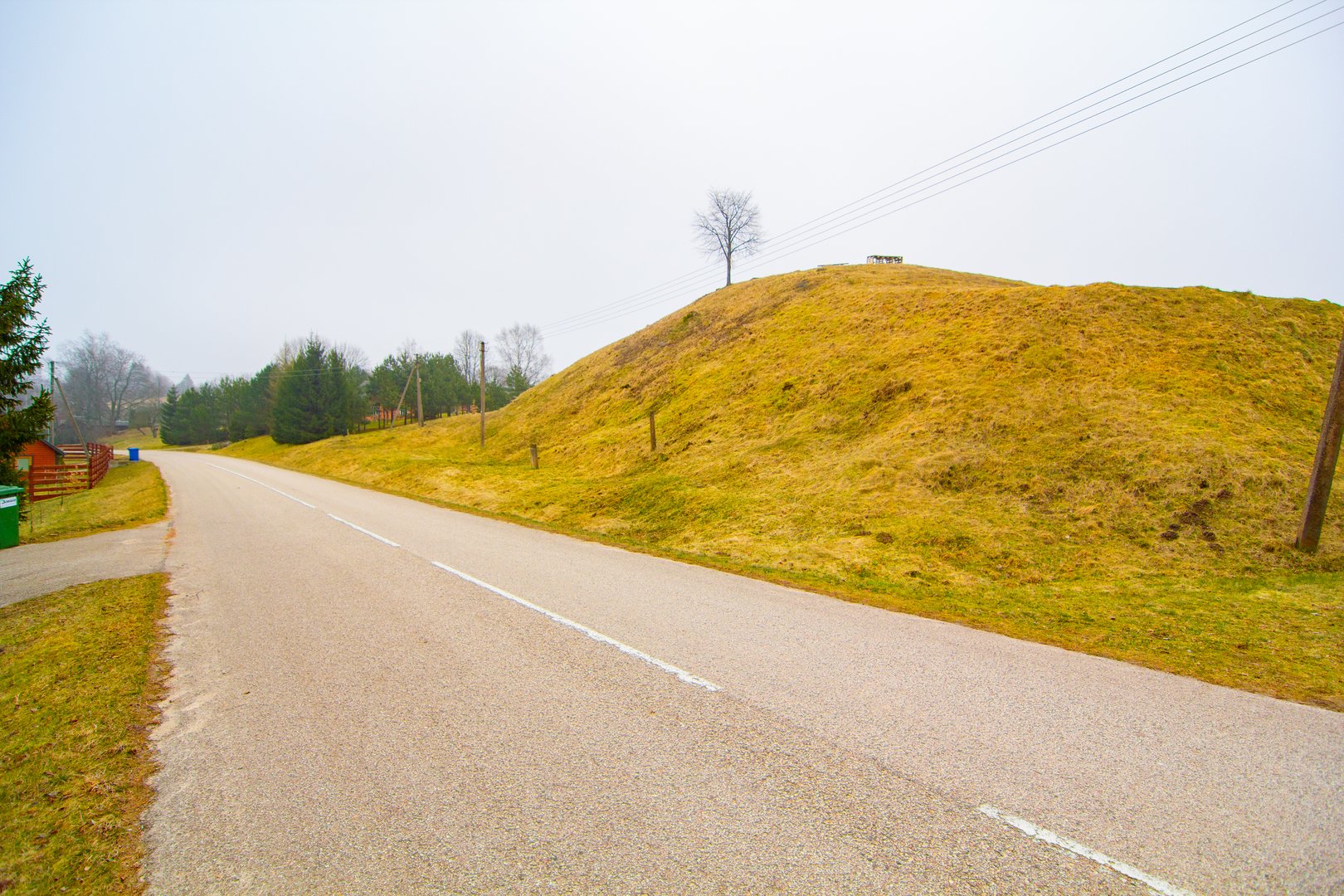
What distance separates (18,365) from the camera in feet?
42.3

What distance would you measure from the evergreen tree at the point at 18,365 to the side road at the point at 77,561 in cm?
244

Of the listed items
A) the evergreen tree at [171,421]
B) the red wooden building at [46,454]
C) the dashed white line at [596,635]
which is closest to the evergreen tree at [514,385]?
the red wooden building at [46,454]

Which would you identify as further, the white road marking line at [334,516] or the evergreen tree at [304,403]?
the evergreen tree at [304,403]

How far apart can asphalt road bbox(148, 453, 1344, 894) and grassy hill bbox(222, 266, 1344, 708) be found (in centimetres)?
226

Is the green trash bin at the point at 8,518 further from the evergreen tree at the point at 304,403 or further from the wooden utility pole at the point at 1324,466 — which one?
the evergreen tree at the point at 304,403

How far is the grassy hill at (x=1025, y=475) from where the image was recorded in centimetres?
852

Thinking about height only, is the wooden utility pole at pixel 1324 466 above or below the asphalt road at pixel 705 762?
above

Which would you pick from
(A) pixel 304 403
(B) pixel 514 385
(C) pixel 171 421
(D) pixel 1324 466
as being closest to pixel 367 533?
(D) pixel 1324 466

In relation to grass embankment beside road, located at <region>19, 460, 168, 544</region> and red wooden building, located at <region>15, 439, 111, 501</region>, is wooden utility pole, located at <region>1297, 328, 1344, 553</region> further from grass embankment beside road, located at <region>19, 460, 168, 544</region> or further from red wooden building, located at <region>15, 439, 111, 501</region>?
red wooden building, located at <region>15, 439, 111, 501</region>

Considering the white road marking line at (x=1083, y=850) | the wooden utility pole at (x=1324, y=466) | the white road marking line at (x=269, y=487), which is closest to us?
the white road marking line at (x=1083, y=850)

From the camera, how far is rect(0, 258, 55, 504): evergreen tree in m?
12.6

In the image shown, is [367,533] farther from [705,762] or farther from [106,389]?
[106,389]

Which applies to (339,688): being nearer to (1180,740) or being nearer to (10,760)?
(10,760)

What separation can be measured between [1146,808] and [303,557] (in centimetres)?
1225
